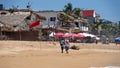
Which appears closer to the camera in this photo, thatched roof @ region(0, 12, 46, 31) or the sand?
the sand

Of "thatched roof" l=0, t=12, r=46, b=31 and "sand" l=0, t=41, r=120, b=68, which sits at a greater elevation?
"thatched roof" l=0, t=12, r=46, b=31

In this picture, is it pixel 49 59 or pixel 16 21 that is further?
pixel 16 21

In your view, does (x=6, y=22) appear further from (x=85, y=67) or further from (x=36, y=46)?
(x=85, y=67)

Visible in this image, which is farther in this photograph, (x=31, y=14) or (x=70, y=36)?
(x=31, y=14)

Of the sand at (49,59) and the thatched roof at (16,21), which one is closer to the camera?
the sand at (49,59)

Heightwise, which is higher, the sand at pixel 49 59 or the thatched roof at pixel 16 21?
the thatched roof at pixel 16 21

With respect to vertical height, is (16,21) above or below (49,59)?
above

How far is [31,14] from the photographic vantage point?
50625mm

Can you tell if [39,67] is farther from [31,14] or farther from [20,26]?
[31,14]

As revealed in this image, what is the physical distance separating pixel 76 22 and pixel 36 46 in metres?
35.8

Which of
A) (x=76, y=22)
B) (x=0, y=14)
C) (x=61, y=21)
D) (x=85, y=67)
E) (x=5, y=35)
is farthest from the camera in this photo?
(x=76, y=22)

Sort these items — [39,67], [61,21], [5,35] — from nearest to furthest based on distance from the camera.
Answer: [39,67]
[5,35]
[61,21]

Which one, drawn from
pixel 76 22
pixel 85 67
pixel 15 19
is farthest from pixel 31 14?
pixel 85 67

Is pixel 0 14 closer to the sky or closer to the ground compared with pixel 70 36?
closer to the sky
